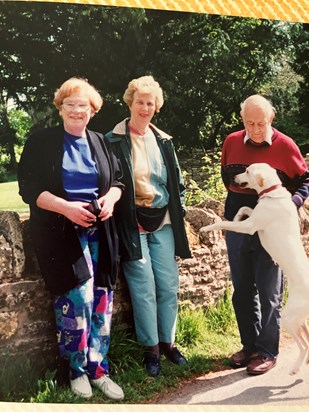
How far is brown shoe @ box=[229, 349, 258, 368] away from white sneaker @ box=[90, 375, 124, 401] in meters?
0.50

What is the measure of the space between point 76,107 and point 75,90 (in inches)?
2.4

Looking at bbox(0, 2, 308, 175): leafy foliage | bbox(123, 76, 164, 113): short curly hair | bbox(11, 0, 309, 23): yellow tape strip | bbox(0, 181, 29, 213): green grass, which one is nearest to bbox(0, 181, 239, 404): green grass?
bbox(0, 181, 29, 213): green grass

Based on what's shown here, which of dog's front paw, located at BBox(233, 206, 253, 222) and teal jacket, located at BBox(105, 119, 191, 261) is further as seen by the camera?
dog's front paw, located at BBox(233, 206, 253, 222)

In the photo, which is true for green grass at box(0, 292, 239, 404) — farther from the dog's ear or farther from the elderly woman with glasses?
the dog's ear

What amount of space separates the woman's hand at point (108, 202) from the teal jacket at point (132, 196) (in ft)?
0.17

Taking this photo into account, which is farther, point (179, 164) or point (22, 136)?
point (179, 164)

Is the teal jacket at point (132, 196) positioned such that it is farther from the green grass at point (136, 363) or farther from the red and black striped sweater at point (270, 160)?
the green grass at point (136, 363)

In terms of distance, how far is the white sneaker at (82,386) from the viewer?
2.40 m

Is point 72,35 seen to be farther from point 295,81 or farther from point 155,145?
point 295,81

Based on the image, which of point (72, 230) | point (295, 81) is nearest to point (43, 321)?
point (72, 230)

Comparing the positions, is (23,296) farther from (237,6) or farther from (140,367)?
(237,6)

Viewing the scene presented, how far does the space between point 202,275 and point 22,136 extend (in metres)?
1.09

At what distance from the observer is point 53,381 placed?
2447 millimetres

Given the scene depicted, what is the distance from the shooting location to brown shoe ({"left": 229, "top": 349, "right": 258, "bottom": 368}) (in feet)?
8.45
